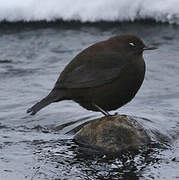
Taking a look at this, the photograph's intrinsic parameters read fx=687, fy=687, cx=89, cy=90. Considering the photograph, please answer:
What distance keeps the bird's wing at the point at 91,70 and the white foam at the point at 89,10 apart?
14.8 feet

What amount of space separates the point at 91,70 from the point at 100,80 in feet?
0.37

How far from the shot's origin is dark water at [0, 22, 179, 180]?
16.7 ft

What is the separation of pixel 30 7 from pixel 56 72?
1.91 metres

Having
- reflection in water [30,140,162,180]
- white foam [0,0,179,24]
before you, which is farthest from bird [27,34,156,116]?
white foam [0,0,179,24]

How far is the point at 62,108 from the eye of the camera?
721 cm

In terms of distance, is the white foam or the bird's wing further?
the white foam

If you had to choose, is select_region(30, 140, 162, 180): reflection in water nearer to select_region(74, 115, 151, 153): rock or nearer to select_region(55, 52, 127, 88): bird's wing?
select_region(74, 115, 151, 153): rock

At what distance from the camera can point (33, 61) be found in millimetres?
9156

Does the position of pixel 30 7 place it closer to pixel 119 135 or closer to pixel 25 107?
pixel 25 107

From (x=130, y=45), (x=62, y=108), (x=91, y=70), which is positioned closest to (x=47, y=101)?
(x=91, y=70)

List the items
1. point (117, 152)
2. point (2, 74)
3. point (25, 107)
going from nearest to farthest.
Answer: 1. point (117, 152)
2. point (25, 107)
3. point (2, 74)

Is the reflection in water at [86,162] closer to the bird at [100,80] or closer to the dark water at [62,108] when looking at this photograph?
the dark water at [62,108]

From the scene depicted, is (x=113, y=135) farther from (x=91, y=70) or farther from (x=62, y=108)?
(x=62, y=108)

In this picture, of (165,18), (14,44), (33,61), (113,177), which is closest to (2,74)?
(33,61)
